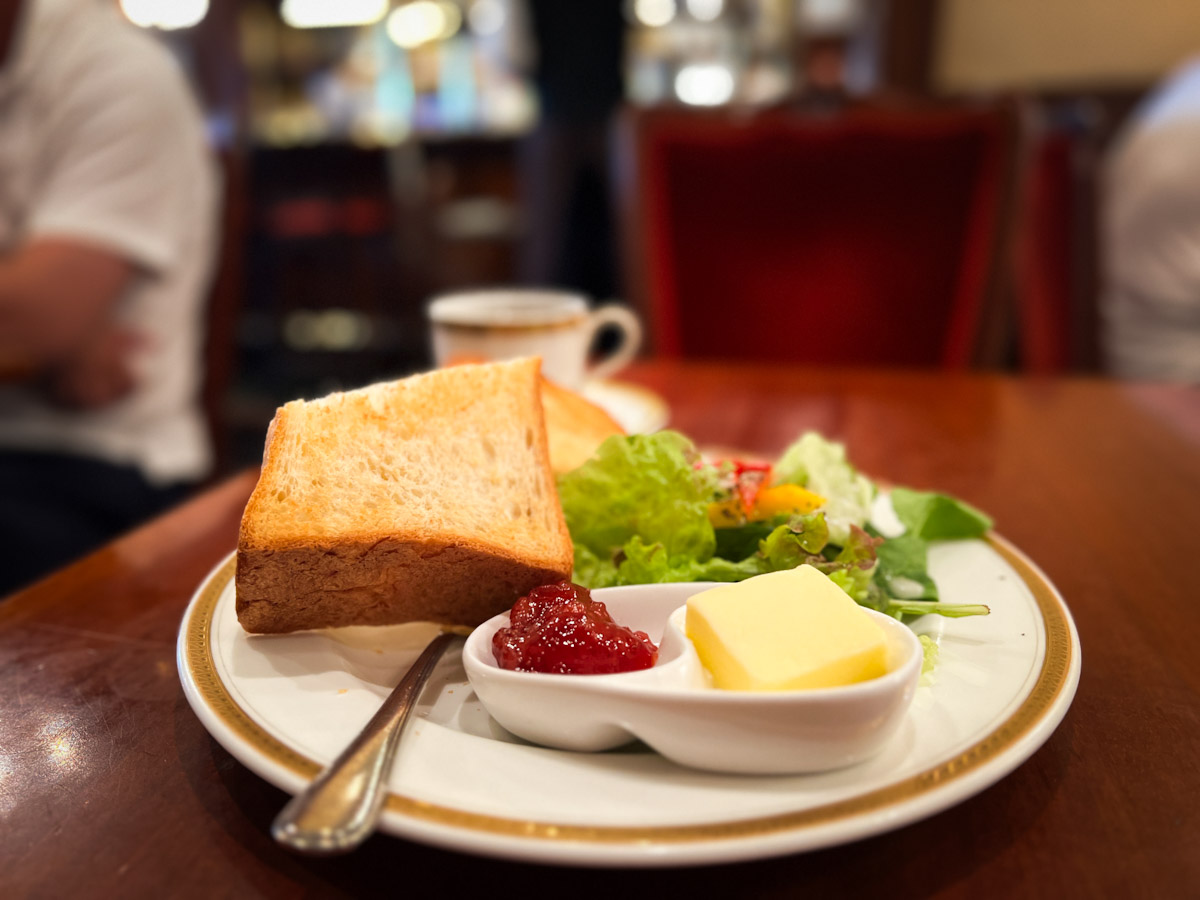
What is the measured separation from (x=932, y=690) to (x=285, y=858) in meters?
0.41

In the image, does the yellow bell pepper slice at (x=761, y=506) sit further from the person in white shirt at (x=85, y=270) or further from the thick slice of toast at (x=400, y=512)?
the person in white shirt at (x=85, y=270)

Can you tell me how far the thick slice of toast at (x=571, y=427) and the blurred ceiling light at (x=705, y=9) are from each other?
5.60 m

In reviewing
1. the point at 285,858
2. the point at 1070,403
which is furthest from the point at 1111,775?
the point at 1070,403

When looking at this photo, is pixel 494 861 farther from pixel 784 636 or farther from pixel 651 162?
pixel 651 162

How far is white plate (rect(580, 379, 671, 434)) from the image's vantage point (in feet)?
4.33

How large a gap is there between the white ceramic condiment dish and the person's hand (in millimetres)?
1637

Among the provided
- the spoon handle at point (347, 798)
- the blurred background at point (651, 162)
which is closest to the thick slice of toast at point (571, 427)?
the spoon handle at point (347, 798)

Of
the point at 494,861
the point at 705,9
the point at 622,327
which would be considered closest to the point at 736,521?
the point at 494,861

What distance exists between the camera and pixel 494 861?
19.5 inches

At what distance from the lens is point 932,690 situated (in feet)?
1.91

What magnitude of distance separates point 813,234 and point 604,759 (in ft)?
6.56

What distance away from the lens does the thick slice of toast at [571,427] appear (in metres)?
0.94

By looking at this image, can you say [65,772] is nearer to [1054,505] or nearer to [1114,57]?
[1054,505]

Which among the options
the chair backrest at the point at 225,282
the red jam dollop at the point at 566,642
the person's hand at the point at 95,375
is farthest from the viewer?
the chair backrest at the point at 225,282
